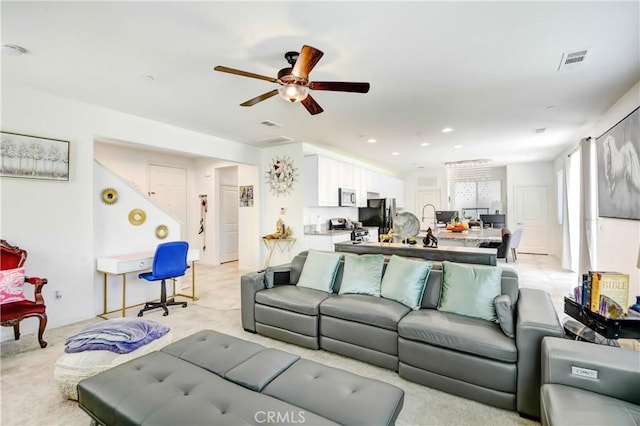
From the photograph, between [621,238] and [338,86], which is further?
[621,238]

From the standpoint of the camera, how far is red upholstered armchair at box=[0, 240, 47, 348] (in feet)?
9.08

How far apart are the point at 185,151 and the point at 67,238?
2.04 m

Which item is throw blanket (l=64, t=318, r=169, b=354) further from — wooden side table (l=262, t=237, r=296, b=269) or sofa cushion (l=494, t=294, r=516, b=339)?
wooden side table (l=262, t=237, r=296, b=269)

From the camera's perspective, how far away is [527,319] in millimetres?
1991

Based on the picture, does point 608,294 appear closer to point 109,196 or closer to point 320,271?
point 320,271

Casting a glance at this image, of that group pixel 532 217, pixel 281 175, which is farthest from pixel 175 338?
→ pixel 532 217

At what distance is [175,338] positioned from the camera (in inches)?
125

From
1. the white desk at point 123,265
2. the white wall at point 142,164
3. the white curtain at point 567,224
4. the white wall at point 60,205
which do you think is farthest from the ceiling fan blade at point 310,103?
the white curtain at point 567,224

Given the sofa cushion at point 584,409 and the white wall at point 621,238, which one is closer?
the sofa cushion at point 584,409

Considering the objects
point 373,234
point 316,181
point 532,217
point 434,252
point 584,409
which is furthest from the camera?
point 532,217

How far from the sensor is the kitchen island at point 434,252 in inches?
114

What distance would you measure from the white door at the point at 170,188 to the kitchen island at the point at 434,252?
13.8 feet

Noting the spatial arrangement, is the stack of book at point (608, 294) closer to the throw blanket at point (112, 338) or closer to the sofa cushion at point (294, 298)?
the sofa cushion at point (294, 298)

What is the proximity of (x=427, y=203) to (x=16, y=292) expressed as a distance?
402 inches
